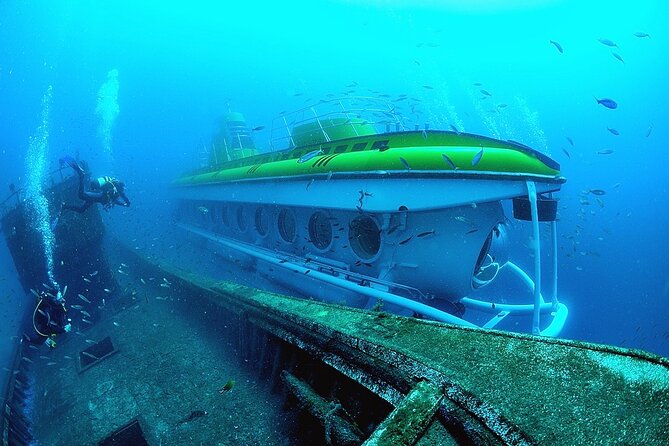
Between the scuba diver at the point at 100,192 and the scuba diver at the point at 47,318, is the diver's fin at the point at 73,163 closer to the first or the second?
the scuba diver at the point at 100,192

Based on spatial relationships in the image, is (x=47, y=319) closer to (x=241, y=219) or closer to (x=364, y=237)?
(x=241, y=219)

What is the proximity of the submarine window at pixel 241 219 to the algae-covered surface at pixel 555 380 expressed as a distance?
9.23 metres

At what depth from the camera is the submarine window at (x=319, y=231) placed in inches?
284

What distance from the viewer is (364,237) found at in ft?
21.4

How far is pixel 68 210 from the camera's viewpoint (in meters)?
9.82

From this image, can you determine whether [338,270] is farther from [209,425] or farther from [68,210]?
[68,210]

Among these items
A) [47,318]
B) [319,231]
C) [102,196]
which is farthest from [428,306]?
[102,196]

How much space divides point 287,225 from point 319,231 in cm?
160

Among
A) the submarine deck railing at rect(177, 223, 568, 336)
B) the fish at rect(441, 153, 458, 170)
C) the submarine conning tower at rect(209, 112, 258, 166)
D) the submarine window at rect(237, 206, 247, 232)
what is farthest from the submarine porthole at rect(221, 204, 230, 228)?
the fish at rect(441, 153, 458, 170)

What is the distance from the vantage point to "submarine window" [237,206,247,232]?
11.0 metres

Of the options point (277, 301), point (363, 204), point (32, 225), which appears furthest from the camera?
point (32, 225)

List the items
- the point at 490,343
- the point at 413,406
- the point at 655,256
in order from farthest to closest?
the point at 655,256
the point at 490,343
the point at 413,406

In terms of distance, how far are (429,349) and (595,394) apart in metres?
0.95

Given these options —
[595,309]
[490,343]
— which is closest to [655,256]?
[595,309]
